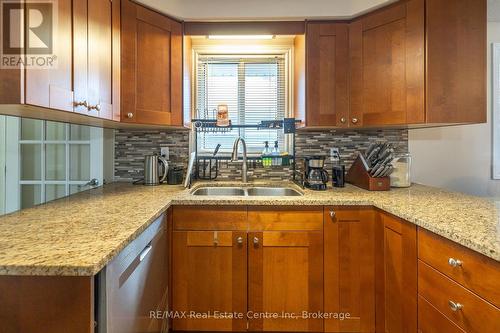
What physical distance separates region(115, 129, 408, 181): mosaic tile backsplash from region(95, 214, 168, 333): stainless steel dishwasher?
2.89 feet

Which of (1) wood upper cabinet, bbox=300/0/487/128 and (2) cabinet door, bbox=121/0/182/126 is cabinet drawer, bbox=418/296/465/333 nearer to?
(1) wood upper cabinet, bbox=300/0/487/128

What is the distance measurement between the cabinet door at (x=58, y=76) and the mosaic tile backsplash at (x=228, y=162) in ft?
3.60

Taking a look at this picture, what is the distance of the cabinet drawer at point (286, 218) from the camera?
157 cm

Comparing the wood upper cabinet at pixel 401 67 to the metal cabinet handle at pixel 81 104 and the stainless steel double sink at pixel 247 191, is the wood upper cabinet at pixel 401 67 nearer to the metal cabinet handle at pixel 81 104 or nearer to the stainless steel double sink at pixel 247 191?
the stainless steel double sink at pixel 247 191

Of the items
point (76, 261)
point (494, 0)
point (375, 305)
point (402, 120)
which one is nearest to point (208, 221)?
point (76, 261)

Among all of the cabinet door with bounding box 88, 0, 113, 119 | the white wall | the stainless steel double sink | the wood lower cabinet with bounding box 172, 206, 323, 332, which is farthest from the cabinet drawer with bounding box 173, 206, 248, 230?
the white wall

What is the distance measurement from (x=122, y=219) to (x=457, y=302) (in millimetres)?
1325

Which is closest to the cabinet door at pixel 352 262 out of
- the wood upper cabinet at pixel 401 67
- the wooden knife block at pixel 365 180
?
the wooden knife block at pixel 365 180

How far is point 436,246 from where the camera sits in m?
1.08

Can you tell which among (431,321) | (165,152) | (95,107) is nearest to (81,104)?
(95,107)

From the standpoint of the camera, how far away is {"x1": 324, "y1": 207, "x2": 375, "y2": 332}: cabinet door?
156 centimetres

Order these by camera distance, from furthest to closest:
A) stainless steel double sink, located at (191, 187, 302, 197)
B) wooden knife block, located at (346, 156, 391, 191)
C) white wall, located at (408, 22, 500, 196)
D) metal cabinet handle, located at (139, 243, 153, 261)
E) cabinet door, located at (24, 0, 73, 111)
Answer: white wall, located at (408, 22, 500, 196), stainless steel double sink, located at (191, 187, 302, 197), wooden knife block, located at (346, 156, 391, 191), metal cabinet handle, located at (139, 243, 153, 261), cabinet door, located at (24, 0, 73, 111)

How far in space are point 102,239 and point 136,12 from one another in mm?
1477

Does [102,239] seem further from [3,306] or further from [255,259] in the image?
[255,259]
